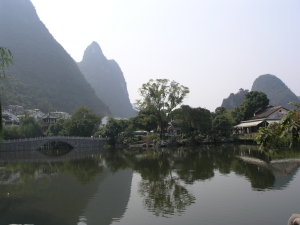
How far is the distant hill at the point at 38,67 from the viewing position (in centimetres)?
9100

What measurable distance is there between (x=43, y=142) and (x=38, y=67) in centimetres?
7165

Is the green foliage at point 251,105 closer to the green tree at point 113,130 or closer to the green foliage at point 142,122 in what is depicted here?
the green foliage at point 142,122

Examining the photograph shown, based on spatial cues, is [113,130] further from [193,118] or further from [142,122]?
[193,118]

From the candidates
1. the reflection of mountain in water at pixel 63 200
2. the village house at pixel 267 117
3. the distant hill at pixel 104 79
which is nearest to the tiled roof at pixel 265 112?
the village house at pixel 267 117

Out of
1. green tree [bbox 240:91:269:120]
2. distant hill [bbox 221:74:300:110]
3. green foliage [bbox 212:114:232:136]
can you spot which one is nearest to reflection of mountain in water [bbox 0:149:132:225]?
green foliage [bbox 212:114:232:136]

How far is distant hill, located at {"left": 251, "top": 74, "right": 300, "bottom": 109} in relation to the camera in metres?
131

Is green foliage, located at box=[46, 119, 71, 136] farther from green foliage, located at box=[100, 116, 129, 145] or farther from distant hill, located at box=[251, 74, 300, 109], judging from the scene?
distant hill, located at box=[251, 74, 300, 109]

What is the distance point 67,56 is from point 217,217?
449 ft

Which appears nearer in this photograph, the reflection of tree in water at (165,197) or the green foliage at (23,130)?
the reflection of tree in water at (165,197)

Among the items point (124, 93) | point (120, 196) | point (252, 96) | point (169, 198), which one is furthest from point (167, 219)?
point (124, 93)

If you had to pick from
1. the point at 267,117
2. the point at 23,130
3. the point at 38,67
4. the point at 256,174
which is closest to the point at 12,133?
the point at 23,130

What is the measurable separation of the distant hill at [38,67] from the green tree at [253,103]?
197 feet

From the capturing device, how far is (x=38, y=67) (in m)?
106

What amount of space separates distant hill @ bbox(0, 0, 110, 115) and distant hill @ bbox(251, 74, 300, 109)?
83355mm
